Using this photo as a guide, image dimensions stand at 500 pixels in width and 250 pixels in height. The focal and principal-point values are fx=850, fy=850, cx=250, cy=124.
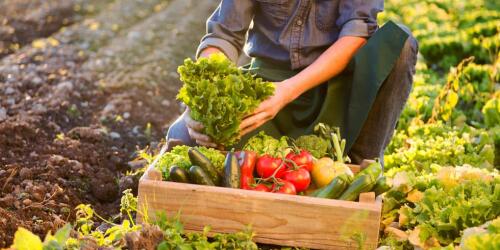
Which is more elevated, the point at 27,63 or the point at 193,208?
the point at 193,208

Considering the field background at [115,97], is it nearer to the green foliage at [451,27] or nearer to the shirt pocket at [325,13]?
the green foliage at [451,27]

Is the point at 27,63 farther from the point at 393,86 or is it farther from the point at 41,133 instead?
the point at 393,86

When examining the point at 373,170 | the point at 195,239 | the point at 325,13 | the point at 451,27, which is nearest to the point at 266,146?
the point at 373,170

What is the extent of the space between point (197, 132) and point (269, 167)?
525 millimetres

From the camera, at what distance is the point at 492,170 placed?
17.3 ft

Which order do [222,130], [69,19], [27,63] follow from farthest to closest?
[69,19] < [27,63] < [222,130]

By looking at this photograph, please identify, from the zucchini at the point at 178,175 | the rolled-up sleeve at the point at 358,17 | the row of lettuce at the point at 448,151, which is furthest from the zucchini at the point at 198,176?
the rolled-up sleeve at the point at 358,17

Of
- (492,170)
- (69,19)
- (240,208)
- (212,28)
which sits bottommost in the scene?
(69,19)

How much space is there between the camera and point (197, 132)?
181 inches

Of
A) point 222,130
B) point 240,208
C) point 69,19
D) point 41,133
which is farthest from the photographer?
point 69,19

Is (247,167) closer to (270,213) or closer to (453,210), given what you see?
(270,213)

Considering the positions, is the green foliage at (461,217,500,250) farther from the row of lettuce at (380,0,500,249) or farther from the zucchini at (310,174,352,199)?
the zucchini at (310,174,352,199)

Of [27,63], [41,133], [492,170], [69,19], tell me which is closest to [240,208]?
[492,170]

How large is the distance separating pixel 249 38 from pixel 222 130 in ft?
4.05
